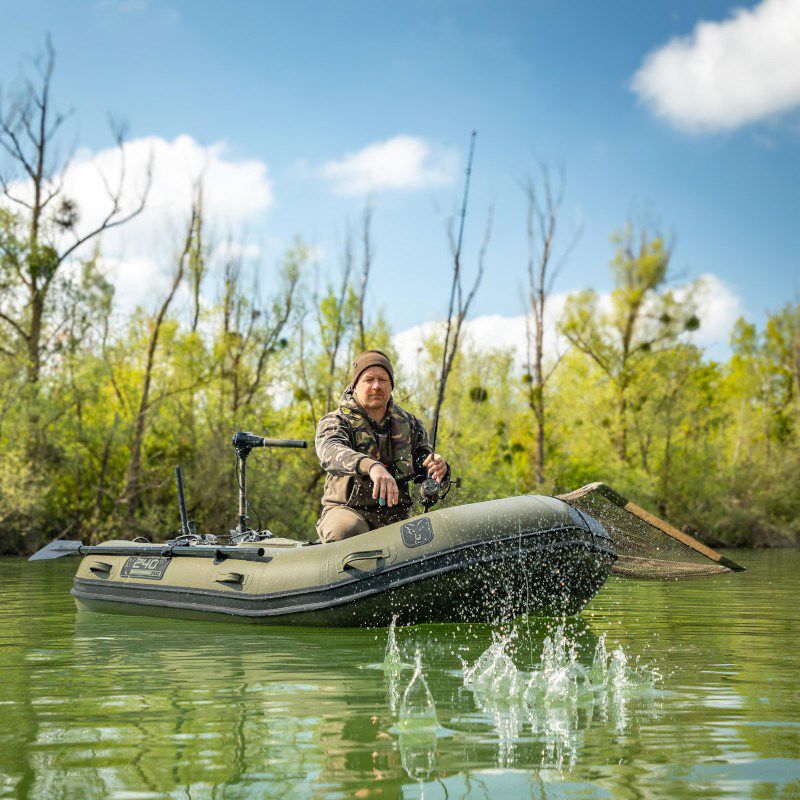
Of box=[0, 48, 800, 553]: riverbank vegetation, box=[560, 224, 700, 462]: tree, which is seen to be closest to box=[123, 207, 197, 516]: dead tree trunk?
box=[0, 48, 800, 553]: riverbank vegetation

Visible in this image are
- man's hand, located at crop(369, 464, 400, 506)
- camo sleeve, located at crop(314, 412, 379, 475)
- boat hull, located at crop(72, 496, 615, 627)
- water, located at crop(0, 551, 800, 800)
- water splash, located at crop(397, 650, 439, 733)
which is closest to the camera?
water, located at crop(0, 551, 800, 800)

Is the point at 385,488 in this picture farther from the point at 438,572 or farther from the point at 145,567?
the point at 145,567

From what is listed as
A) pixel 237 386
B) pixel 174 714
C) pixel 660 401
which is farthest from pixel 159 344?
pixel 174 714

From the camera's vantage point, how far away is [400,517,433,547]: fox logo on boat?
5.52 meters

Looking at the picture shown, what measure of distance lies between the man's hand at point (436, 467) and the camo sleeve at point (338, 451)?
0.39 m

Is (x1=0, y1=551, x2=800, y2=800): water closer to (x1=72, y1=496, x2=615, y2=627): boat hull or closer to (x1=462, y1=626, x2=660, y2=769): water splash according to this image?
(x1=462, y1=626, x2=660, y2=769): water splash

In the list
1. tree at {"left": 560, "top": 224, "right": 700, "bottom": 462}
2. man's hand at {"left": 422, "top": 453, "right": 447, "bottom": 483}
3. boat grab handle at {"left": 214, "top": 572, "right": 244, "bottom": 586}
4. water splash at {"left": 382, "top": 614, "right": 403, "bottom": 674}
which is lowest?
water splash at {"left": 382, "top": 614, "right": 403, "bottom": 674}

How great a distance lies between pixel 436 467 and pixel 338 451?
590 mm

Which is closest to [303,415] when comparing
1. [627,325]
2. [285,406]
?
[285,406]

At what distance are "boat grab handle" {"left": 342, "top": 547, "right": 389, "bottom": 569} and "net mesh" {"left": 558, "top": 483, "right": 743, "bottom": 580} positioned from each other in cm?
128

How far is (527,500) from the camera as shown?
5668 millimetres

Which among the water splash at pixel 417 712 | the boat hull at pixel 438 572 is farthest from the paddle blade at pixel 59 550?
the water splash at pixel 417 712

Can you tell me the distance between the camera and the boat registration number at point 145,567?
6.68m

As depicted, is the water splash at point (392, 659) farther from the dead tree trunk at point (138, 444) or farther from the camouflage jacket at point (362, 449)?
the dead tree trunk at point (138, 444)
